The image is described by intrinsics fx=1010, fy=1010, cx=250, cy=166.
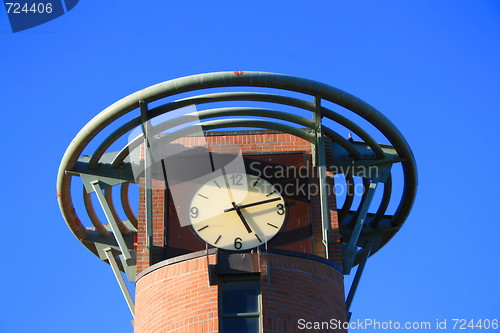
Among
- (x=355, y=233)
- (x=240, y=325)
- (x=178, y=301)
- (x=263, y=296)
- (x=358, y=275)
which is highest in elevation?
(x=355, y=233)

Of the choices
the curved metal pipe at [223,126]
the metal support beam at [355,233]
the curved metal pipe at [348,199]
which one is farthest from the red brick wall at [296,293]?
the curved metal pipe at [348,199]

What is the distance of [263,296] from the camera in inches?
652

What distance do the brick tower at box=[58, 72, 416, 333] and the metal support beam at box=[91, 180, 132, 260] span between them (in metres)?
0.02

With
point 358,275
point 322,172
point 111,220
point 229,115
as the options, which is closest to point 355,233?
point 358,275

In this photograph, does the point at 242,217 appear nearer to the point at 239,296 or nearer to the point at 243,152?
the point at 243,152

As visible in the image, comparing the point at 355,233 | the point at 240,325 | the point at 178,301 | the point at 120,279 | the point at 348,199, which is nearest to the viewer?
the point at 240,325

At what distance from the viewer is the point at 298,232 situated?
62.1 ft

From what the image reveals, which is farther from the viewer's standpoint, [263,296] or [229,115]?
[229,115]

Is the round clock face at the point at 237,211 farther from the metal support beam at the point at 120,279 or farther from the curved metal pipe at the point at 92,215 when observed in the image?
the curved metal pipe at the point at 92,215

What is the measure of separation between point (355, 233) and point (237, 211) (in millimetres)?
2251

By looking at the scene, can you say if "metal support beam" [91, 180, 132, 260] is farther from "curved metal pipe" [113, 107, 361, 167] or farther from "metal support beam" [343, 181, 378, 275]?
"metal support beam" [343, 181, 378, 275]

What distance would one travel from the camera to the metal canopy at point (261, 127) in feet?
57.7

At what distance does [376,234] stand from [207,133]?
405cm

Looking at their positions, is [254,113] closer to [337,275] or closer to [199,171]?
[199,171]
